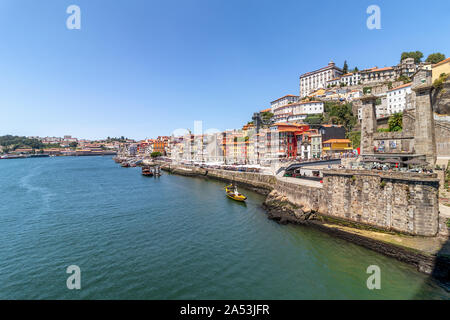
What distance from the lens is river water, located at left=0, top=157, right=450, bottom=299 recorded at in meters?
14.2

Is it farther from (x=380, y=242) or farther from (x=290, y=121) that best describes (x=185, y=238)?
(x=290, y=121)

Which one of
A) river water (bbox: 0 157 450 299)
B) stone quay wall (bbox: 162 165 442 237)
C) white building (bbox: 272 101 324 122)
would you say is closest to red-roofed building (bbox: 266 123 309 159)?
white building (bbox: 272 101 324 122)

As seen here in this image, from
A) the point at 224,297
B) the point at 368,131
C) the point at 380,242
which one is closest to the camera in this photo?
the point at 224,297

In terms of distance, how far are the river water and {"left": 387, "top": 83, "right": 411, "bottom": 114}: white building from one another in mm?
64293

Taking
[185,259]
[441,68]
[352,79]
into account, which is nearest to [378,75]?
[352,79]

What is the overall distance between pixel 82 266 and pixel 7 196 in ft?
134

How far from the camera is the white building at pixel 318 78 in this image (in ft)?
389

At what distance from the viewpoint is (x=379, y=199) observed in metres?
20.5

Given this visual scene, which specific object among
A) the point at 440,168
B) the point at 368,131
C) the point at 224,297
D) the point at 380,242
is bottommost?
the point at 224,297

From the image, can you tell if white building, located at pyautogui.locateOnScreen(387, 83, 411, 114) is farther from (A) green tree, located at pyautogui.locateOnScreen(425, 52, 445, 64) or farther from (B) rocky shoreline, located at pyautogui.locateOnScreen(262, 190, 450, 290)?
(B) rocky shoreline, located at pyautogui.locateOnScreen(262, 190, 450, 290)

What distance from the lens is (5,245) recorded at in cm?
2106

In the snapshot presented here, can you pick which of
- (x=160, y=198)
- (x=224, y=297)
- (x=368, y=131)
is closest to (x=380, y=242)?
(x=224, y=297)

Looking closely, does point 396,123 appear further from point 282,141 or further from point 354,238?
point 354,238
